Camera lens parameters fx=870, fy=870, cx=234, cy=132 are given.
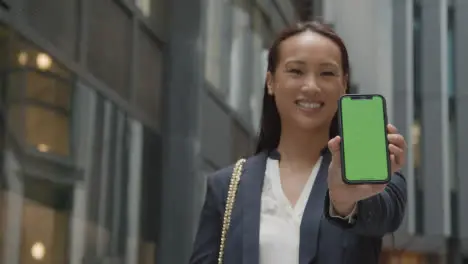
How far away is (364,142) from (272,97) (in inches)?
17.0

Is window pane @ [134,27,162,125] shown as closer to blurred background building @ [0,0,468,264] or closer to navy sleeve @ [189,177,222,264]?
blurred background building @ [0,0,468,264]

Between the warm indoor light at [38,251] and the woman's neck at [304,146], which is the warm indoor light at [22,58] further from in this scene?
the woman's neck at [304,146]

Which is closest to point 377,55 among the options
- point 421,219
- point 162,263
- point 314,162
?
point 421,219

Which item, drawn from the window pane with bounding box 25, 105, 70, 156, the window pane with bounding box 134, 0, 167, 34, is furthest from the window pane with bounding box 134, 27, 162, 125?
the window pane with bounding box 25, 105, 70, 156

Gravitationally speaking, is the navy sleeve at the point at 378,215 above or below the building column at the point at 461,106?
below

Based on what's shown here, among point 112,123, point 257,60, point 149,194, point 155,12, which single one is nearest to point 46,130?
point 112,123

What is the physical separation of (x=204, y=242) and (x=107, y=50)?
4765mm

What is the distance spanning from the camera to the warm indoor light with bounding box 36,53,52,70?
16.4 ft

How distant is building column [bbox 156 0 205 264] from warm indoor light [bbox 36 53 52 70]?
2365mm

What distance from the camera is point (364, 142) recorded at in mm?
1324

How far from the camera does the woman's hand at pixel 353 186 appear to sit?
1.33m

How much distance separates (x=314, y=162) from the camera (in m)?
1.68

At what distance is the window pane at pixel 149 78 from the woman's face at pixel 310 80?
532 centimetres

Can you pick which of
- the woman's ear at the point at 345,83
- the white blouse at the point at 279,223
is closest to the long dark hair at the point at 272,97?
the woman's ear at the point at 345,83
